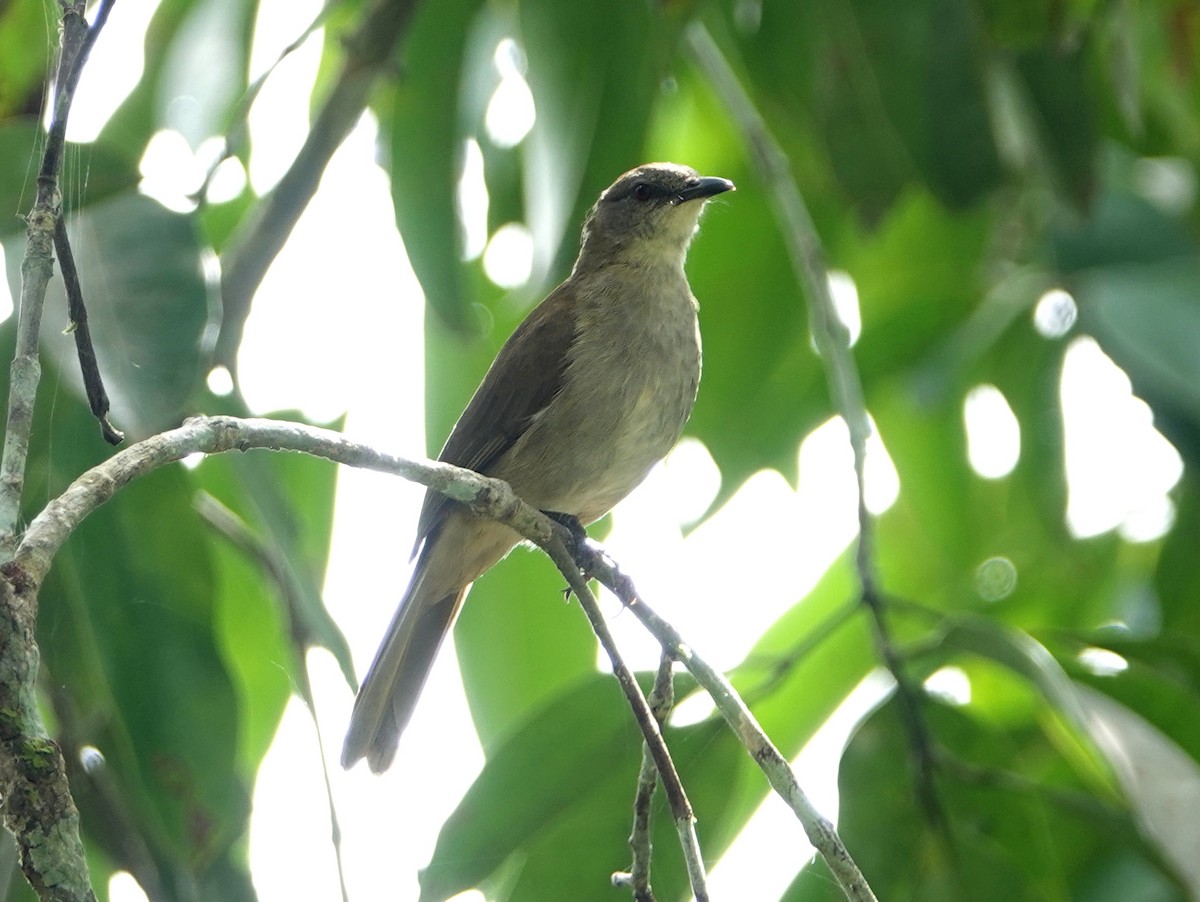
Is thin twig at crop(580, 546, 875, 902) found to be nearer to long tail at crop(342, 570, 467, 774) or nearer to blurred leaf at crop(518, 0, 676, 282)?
long tail at crop(342, 570, 467, 774)

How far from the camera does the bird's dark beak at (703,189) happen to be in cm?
443

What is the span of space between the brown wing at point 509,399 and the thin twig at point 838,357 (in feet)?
2.37

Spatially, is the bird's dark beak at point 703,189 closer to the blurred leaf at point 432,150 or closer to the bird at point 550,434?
the bird at point 550,434

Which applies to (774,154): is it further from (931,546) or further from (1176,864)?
(1176,864)

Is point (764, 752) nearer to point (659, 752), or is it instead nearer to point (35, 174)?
point (659, 752)

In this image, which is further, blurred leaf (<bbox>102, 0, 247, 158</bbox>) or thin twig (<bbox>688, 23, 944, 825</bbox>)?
blurred leaf (<bbox>102, 0, 247, 158</bbox>)

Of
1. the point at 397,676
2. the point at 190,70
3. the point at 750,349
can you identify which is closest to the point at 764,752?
the point at 397,676

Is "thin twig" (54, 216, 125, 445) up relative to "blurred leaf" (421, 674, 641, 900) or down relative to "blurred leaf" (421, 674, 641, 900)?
up

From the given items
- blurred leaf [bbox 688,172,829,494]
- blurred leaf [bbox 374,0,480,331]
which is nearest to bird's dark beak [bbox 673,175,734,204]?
blurred leaf [bbox 688,172,829,494]

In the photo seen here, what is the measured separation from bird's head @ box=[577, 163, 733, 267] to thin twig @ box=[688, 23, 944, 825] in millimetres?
309

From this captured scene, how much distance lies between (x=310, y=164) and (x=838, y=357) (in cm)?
160

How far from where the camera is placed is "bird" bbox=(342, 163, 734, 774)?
12.7ft

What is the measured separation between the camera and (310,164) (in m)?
4.08

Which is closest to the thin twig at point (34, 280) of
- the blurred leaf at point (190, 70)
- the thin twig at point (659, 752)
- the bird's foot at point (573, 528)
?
the thin twig at point (659, 752)
